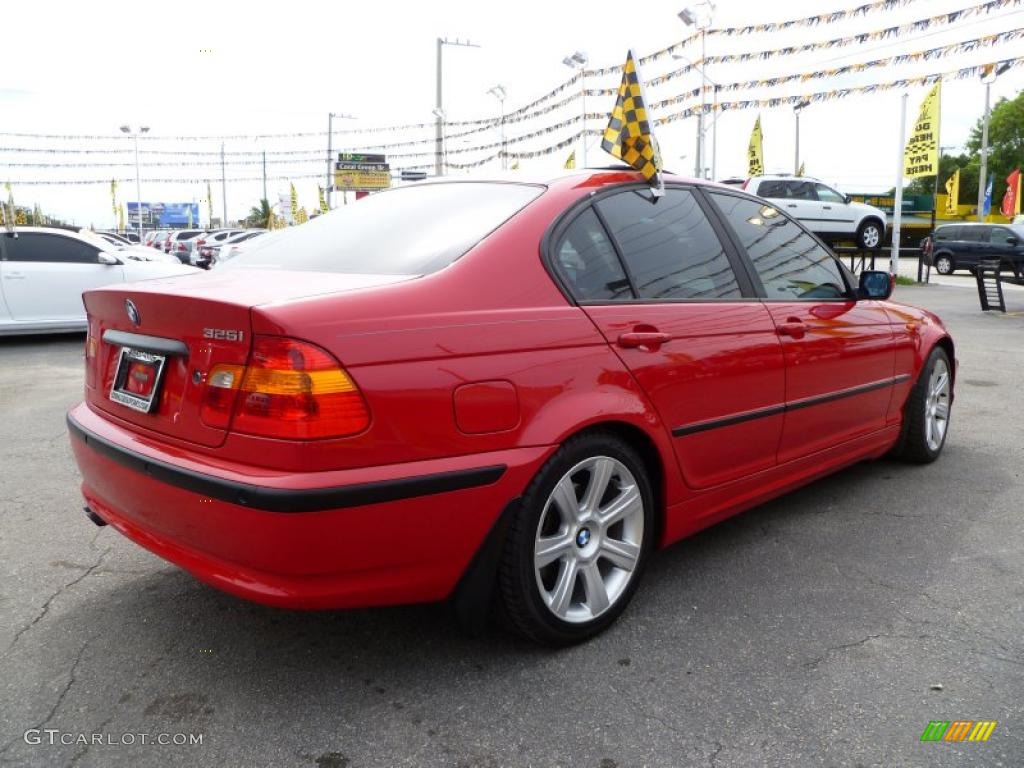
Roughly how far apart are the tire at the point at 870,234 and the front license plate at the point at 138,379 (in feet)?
72.4

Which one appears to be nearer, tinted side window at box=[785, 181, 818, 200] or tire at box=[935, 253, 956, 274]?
tinted side window at box=[785, 181, 818, 200]

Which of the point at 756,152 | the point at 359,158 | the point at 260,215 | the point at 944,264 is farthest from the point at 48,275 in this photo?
the point at 260,215

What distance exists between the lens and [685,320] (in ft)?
9.66

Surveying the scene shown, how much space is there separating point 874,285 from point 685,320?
159 centimetres

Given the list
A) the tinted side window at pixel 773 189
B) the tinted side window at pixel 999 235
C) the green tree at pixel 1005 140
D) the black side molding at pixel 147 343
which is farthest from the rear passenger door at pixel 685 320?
the green tree at pixel 1005 140

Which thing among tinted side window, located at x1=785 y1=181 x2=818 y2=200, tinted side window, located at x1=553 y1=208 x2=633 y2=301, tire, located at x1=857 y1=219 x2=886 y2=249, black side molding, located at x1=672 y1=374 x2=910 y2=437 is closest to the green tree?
tire, located at x1=857 y1=219 x2=886 y2=249

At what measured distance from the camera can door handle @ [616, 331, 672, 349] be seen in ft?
8.86

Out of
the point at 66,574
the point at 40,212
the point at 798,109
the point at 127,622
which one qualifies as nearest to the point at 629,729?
the point at 127,622

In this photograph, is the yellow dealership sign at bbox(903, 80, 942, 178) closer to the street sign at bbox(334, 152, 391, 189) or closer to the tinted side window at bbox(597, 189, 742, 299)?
the tinted side window at bbox(597, 189, 742, 299)

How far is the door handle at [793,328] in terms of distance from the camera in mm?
3354

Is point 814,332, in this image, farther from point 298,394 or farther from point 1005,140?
point 1005,140

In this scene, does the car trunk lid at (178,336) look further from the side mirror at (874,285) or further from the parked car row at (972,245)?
the parked car row at (972,245)

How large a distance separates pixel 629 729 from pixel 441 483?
823mm

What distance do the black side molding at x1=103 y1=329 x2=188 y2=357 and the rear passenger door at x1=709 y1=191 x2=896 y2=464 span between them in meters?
2.20
